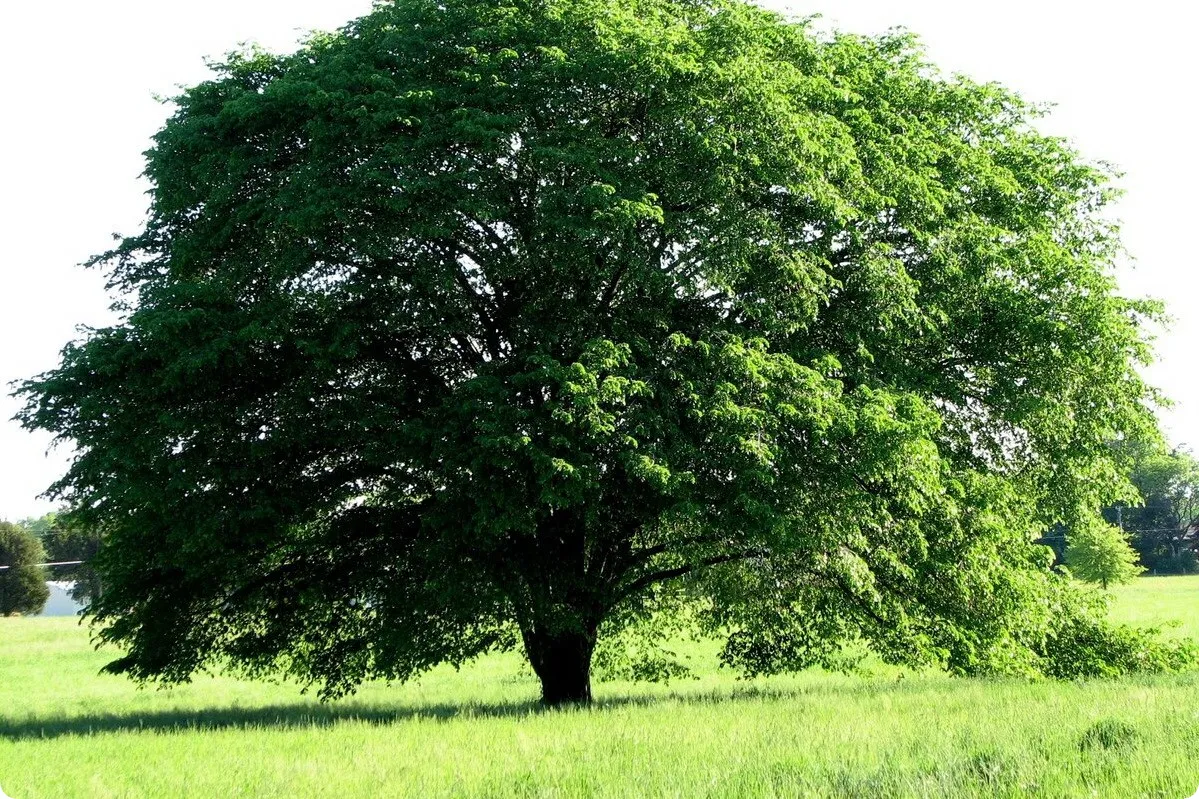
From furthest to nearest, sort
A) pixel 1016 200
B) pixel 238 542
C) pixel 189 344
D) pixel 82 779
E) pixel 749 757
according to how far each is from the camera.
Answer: pixel 1016 200
pixel 238 542
pixel 189 344
pixel 82 779
pixel 749 757

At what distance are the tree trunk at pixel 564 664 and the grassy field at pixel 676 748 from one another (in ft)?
3.54

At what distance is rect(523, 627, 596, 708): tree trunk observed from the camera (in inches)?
803

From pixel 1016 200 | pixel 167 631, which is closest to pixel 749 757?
pixel 167 631

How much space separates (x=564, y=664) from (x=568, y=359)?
22.6ft

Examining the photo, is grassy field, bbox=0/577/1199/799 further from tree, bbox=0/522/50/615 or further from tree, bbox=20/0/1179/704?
tree, bbox=0/522/50/615

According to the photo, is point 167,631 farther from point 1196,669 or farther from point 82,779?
point 1196,669

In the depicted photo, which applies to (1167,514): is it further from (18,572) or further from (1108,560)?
(18,572)

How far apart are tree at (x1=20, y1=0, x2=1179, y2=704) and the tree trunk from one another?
11 centimetres

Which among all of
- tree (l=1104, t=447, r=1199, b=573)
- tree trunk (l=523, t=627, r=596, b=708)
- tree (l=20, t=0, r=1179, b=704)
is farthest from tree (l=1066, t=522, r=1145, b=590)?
tree trunk (l=523, t=627, r=596, b=708)

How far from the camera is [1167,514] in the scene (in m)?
121

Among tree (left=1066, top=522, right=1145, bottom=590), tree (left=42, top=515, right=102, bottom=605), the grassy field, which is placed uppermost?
tree (left=42, top=515, right=102, bottom=605)

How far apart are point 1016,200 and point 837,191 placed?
554 centimetres

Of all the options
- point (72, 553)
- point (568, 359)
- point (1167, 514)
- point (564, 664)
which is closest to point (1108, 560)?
point (564, 664)

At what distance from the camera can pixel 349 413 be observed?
1755cm
